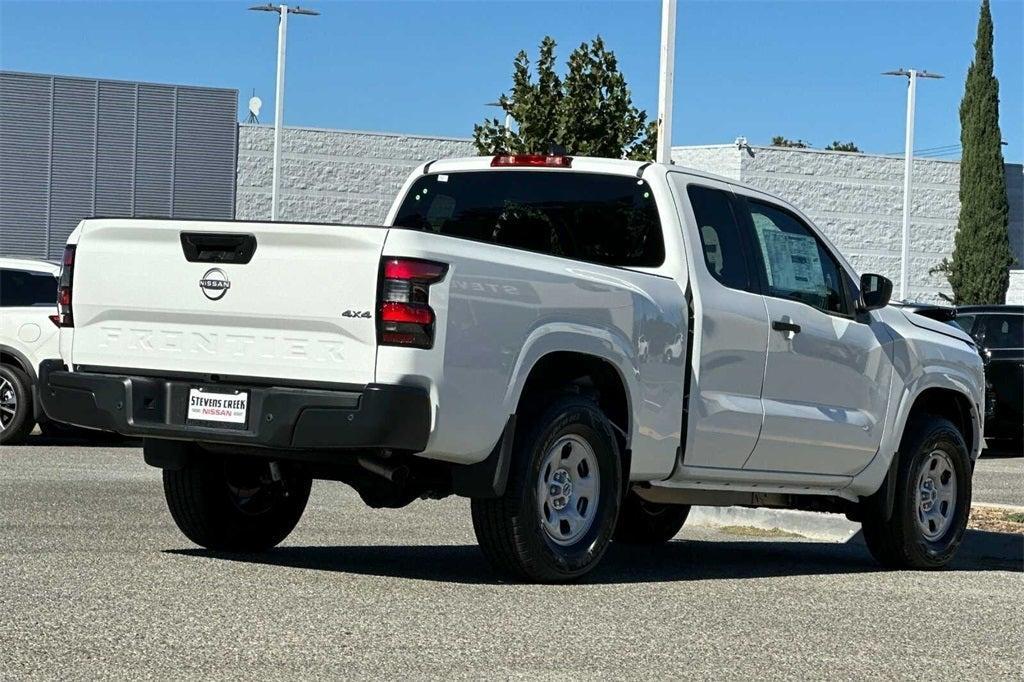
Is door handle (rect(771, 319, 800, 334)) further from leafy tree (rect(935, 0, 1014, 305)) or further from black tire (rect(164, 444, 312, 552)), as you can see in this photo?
leafy tree (rect(935, 0, 1014, 305))

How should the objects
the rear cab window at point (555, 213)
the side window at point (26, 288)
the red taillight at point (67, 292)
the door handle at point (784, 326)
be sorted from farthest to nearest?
the side window at point (26, 288) < the door handle at point (784, 326) < the rear cab window at point (555, 213) < the red taillight at point (67, 292)

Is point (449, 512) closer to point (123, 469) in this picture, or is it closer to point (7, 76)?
point (123, 469)

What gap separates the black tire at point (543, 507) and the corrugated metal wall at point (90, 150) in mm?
36593

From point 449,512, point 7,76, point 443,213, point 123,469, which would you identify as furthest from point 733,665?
point 7,76

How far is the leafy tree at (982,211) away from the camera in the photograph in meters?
50.3

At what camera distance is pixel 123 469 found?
603 inches

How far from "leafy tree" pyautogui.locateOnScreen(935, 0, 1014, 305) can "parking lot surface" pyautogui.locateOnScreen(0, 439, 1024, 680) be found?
40345 mm

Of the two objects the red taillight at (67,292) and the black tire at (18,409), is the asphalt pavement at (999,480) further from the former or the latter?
the black tire at (18,409)

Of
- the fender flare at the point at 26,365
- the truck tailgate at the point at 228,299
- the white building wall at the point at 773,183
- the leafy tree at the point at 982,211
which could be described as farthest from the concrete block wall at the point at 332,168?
the truck tailgate at the point at 228,299

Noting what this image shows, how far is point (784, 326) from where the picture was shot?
979cm

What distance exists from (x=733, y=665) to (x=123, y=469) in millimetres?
9664

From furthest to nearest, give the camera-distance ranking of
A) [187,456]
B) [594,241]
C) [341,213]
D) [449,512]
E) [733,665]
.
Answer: [341,213] → [449,512] → [594,241] → [187,456] → [733,665]

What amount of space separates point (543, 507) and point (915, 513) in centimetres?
318

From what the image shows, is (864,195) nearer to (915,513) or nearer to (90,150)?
(90,150)
